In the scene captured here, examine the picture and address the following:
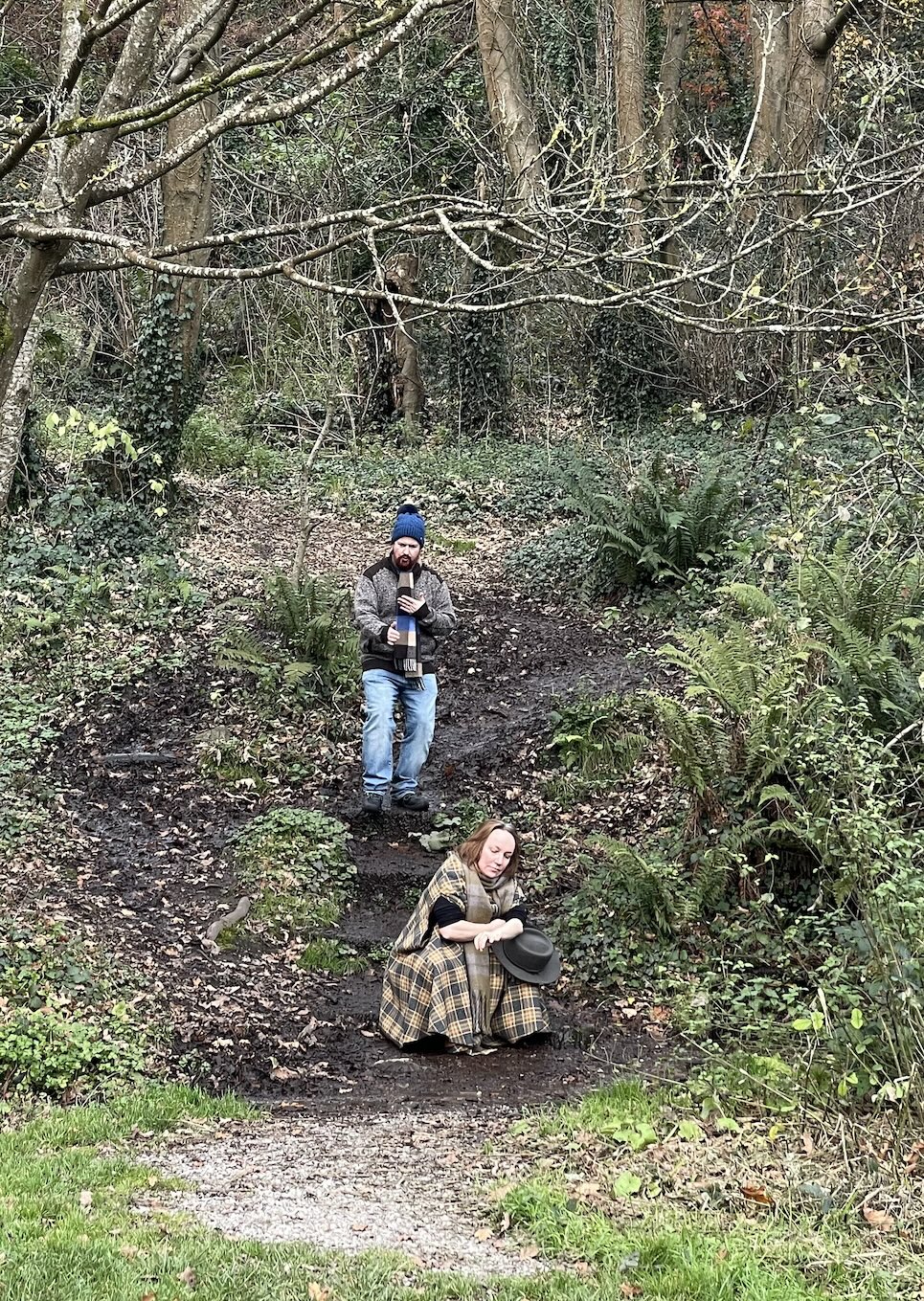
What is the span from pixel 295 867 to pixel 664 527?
5625 mm

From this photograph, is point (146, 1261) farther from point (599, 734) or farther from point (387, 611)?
point (599, 734)

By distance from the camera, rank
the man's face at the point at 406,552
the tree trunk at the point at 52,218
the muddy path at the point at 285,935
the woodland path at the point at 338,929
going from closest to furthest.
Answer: the woodland path at the point at 338,929 → the muddy path at the point at 285,935 → the tree trunk at the point at 52,218 → the man's face at the point at 406,552

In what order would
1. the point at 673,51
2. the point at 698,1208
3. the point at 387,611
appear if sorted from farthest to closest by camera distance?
the point at 673,51, the point at 387,611, the point at 698,1208

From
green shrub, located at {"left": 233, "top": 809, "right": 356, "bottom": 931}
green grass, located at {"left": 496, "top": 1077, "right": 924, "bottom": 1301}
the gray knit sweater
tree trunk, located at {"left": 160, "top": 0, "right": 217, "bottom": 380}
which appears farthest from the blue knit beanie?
tree trunk, located at {"left": 160, "top": 0, "right": 217, "bottom": 380}

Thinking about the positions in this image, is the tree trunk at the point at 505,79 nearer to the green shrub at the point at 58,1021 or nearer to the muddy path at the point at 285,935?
the muddy path at the point at 285,935

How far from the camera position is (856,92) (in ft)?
65.5

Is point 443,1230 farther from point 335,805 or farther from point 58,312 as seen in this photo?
point 58,312

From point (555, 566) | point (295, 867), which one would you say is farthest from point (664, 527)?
point (295, 867)

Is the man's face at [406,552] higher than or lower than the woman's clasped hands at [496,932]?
higher

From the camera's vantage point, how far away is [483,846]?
629 centimetres

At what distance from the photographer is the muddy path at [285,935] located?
6.18 metres

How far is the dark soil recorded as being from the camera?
243 inches

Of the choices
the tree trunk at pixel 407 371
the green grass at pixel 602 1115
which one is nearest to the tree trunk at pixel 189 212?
the tree trunk at pixel 407 371

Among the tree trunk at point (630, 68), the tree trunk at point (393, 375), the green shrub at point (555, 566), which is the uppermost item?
the tree trunk at point (630, 68)
